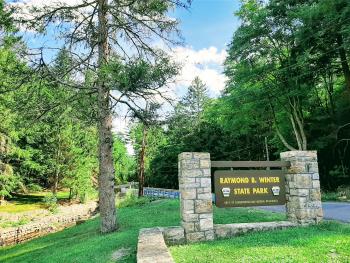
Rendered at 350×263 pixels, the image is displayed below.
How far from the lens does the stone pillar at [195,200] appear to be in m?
7.18

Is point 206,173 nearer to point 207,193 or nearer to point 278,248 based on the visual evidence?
point 207,193

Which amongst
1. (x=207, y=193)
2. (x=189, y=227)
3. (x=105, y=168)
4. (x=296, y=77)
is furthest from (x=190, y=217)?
(x=296, y=77)

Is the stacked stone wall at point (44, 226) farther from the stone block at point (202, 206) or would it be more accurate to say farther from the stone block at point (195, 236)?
the stone block at point (202, 206)

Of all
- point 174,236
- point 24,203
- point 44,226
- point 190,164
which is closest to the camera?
point 174,236

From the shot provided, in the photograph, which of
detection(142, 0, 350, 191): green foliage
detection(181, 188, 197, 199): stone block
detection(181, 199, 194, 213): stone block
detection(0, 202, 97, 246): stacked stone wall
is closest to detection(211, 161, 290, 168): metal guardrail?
detection(181, 188, 197, 199): stone block

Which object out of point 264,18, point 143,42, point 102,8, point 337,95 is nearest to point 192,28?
point 143,42

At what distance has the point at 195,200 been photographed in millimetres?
7262

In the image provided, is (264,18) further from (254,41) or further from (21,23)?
(21,23)

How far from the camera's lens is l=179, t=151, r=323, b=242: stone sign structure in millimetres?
7211

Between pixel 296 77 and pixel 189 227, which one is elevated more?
pixel 296 77

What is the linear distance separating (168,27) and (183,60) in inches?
84.7

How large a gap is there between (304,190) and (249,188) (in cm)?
130

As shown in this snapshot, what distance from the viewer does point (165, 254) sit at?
4.97m

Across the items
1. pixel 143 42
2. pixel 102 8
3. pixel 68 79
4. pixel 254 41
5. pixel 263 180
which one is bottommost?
pixel 263 180
